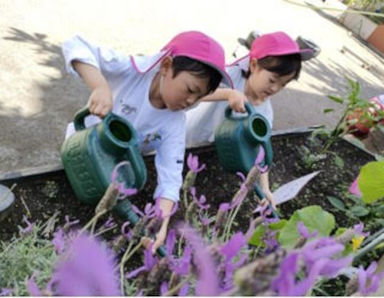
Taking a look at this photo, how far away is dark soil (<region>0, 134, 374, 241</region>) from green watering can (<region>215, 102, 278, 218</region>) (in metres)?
0.22

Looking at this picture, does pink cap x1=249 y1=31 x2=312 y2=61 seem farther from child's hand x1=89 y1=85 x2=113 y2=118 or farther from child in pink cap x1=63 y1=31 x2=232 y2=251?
child's hand x1=89 y1=85 x2=113 y2=118

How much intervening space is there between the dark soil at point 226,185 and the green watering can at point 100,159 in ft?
0.86

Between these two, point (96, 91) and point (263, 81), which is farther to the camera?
point (263, 81)

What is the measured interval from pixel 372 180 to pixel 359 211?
0.66 metres

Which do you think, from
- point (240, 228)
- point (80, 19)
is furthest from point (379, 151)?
point (80, 19)

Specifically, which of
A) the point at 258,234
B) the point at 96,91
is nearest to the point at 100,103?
the point at 96,91

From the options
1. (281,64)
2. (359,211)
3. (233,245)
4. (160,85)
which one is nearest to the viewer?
(233,245)

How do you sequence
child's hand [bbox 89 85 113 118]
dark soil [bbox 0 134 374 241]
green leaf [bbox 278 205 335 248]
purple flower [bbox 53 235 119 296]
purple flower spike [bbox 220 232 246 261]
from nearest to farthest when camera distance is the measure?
purple flower [bbox 53 235 119 296] → purple flower spike [bbox 220 232 246 261] → green leaf [bbox 278 205 335 248] → child's hand [bbox 89 85 113 118] → dark soil [bbox 0 134 374 241]

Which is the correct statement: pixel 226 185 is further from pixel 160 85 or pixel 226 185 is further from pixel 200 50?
pixel 200 50

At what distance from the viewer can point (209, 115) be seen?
1.71 metres

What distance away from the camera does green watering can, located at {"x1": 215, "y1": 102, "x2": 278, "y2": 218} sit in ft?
3.96

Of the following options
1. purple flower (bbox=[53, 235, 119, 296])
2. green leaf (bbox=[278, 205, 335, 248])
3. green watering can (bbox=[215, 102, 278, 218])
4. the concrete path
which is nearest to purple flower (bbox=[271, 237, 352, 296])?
purple flower (bbox=[53, 235, 119, 296])

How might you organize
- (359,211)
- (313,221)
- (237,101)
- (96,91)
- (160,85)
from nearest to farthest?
(313,221) < (96,91) < (160,85) < (237,101) < (359,211)

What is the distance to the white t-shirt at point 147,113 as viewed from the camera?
1.16 meters
